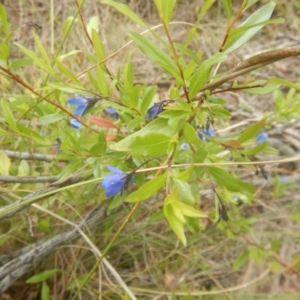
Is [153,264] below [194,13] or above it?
below

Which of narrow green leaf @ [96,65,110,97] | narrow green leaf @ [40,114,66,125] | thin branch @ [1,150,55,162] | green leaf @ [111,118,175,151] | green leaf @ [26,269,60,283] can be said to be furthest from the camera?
green leaf @ [26,269,60,283]

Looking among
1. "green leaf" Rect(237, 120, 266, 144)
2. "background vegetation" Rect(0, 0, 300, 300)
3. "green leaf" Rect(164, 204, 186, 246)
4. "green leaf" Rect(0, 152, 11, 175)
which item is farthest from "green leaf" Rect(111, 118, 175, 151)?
"green leaf" Rect(0, 152, 11, 175)

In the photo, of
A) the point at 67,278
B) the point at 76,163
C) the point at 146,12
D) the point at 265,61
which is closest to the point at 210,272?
the point at 67,278

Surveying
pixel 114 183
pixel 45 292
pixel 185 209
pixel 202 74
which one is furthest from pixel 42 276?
pixel 202 74

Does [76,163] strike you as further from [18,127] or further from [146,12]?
[146,12]

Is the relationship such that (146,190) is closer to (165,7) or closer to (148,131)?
(148,131)

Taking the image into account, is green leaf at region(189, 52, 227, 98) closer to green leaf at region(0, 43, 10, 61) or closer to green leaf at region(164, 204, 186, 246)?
green leaf at region(164, 204, 186, 246)

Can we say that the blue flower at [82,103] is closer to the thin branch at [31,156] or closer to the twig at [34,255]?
the thin branch at [31,156]

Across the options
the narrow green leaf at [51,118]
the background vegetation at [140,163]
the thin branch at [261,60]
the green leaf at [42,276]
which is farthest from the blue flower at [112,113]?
the green leaf at [42,276]
